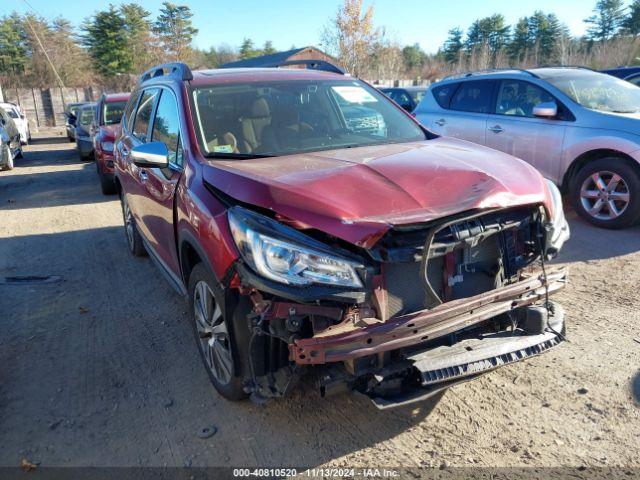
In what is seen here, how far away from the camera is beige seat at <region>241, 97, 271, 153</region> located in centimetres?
367

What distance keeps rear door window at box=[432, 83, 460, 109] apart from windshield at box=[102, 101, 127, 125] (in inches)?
279

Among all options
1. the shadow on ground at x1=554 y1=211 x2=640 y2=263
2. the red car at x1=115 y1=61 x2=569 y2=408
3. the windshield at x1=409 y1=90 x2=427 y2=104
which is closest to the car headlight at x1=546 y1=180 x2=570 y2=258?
the red car at x1=115 y1=61 x2=569 y2=408

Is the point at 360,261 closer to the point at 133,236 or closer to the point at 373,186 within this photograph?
the point at 373,186

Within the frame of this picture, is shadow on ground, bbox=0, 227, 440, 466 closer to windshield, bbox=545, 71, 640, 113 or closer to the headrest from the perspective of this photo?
the headrest

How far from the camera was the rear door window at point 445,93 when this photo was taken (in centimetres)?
827

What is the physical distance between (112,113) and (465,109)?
796 cm

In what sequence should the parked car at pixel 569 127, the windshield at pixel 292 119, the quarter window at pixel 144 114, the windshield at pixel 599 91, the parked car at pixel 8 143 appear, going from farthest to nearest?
the parked car at pixel 8 143 → the windshield at pixel 599 91 → the parked car at pixel 569 127 → the quarter window at pixel 144 114 → the windshield at pixel 292 119

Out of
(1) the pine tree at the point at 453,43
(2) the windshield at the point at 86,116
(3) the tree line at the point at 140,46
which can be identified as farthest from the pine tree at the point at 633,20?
(2) the windshield at the point at 86,116

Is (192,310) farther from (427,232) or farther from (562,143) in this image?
(562,143)

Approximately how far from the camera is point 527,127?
275 inches

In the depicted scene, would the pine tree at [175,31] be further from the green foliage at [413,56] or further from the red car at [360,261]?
the red car at [360,261]

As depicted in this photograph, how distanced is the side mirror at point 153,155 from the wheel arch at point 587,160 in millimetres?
5176

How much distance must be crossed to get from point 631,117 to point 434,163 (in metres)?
4.39

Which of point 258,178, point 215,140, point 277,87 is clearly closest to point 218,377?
point 258,178
